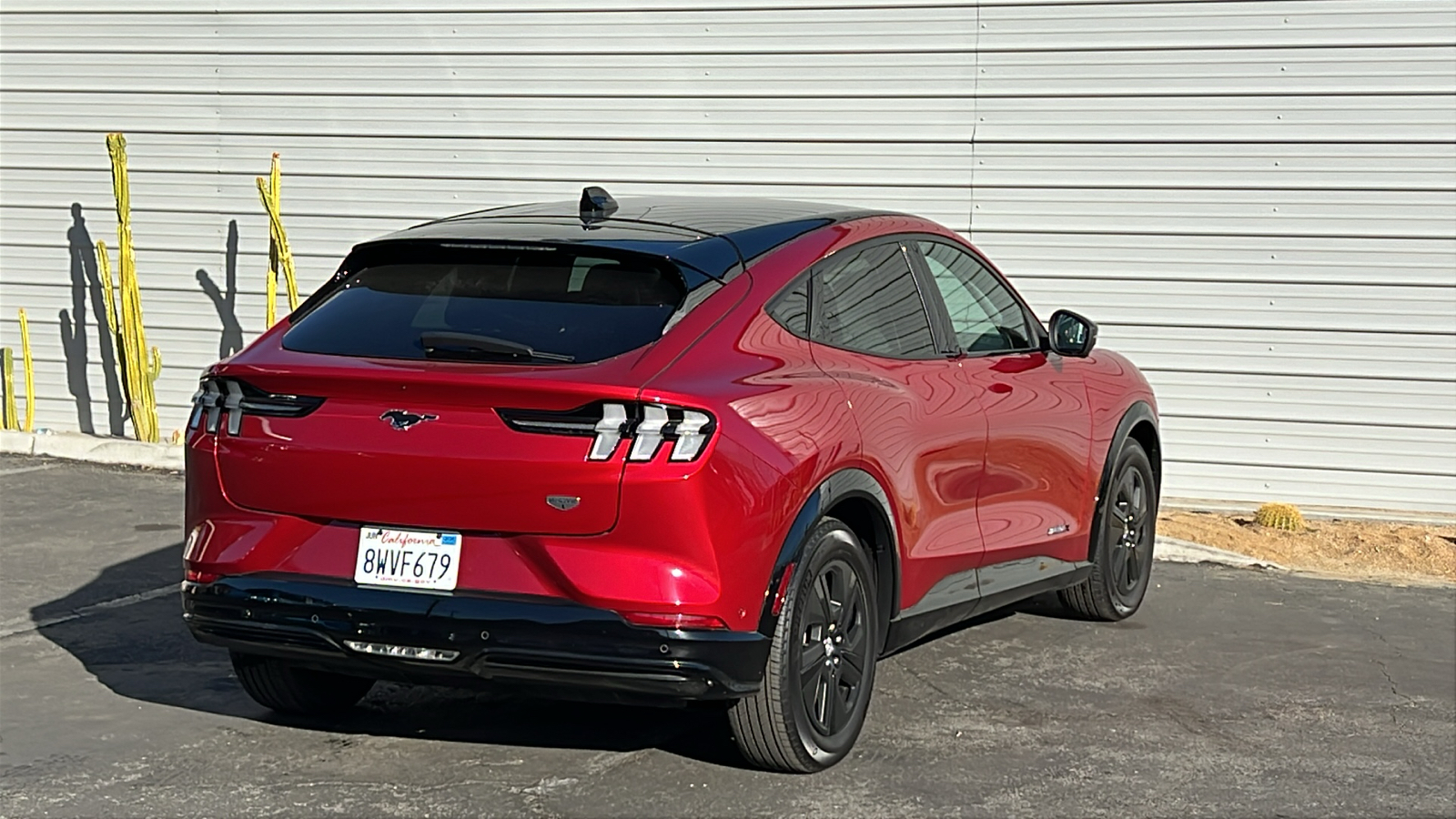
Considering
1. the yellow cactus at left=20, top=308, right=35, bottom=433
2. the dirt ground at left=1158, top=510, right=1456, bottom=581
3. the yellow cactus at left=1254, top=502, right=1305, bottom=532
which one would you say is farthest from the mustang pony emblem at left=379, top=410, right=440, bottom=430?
the yellow cactus at left=20, top=308, right=35, bottom=433

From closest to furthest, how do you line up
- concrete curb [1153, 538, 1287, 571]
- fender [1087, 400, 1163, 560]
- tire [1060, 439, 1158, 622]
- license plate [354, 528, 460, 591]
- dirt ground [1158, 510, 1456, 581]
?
1. license plate [354, 528, 460, 591]
2. fender [1087, 400, 1163, 560]
3. tire [1060, 439, 1158, 622]
4. concrete curb [1153, 538, 1287, 571]
5. dirt ground [1158, 510, 1456, 581]

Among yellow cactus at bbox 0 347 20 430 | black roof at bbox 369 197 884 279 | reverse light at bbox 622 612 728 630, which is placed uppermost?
black roof at bbox 369 197 884 279

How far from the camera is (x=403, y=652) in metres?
5.04

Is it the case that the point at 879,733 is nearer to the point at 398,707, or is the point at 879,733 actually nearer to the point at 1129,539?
the point at 398,707

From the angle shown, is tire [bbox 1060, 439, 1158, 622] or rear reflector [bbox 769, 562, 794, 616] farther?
tire [bbox 1060, 439, 1158, 622]

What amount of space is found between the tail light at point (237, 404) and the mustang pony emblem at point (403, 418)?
23 centimetres

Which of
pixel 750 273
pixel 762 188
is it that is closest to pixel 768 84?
pixel 762 188

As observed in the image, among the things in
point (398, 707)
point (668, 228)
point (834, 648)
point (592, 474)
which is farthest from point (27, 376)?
point (592, 474)

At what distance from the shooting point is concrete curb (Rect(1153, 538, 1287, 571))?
910 cm

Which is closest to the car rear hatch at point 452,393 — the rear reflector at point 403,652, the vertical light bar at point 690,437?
the vertical light bar at point 690,437

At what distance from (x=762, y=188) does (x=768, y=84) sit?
1.98 ft

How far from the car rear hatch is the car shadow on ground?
1.05 metres

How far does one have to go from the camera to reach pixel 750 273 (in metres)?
5.53

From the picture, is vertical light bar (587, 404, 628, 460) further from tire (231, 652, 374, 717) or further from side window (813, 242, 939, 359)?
tire (231, 652, 374, 717)
